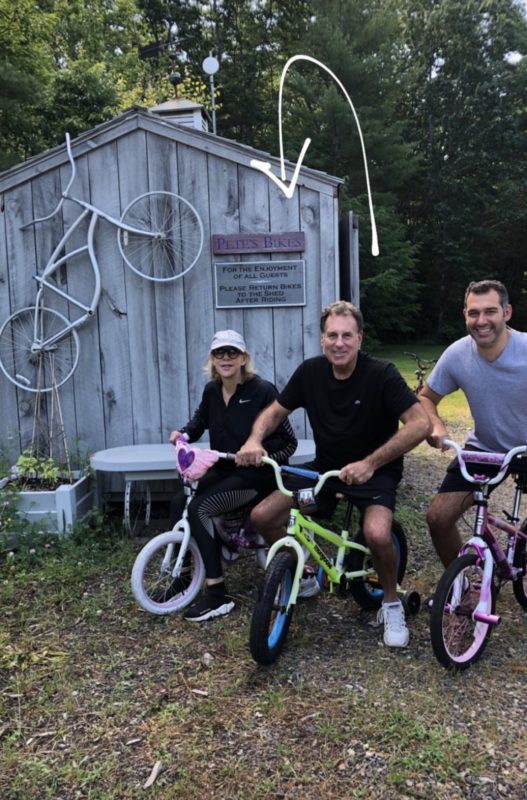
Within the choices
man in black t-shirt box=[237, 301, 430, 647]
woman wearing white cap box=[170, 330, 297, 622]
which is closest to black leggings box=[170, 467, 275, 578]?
woman wearing white cap box=[170, 330, 297, 622]

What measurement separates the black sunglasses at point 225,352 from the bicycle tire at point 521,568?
166 centimetres

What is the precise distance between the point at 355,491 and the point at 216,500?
73 centimetres

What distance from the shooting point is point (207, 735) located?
2262 millimetres

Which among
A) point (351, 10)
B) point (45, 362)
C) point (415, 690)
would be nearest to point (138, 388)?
point (45, 362)

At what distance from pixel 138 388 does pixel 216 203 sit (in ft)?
4.71

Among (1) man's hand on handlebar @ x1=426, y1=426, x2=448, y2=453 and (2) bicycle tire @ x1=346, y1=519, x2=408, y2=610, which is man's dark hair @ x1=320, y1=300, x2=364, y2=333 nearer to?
(1) man's hand on handlebar @ x1=426, y1=426, x2=448, y2=453

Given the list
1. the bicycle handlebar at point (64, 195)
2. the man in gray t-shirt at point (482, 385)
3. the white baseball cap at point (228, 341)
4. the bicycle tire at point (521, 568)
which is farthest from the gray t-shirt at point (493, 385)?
the bicycle handlebar at point (64, 195)

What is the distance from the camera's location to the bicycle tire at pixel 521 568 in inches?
118

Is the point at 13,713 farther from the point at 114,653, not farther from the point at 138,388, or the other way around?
the point at 138,388

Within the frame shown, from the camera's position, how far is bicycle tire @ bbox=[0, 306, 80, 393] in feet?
14.9

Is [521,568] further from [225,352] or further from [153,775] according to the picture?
[153,775]

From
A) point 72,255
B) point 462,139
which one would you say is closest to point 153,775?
point 72,255

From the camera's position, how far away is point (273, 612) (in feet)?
8.84

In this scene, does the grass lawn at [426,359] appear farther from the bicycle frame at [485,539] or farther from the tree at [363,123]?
the bicycle frame at [485,539]
